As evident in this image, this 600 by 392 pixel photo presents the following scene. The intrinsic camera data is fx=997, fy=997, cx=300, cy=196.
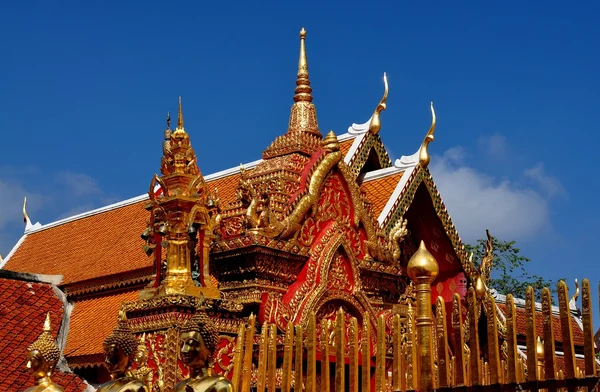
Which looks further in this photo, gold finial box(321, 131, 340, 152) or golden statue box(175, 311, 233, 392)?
gold finial box(321, 131, 340, 152)

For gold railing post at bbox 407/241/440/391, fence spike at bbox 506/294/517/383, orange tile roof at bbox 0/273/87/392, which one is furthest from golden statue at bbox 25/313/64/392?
fence spike at bbox 506/294/517/383

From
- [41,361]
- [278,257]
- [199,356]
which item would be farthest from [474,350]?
[278,257]

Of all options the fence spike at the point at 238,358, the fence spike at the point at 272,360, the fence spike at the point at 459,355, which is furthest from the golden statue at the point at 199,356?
the fence spike at the point at 459,355

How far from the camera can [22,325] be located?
→ 9.52 metres

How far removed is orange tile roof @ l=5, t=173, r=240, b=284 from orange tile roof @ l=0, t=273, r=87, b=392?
2.27ft

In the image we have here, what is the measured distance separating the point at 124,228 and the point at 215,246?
14.3 feet

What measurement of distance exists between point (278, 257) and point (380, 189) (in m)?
2.82

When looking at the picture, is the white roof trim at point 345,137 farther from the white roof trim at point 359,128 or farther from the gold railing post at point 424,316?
the gold railing post at point 424,316

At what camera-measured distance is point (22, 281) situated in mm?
10320

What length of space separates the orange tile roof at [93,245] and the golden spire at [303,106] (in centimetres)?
119

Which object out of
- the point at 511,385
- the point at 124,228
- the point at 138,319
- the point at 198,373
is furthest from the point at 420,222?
the point at 511,385

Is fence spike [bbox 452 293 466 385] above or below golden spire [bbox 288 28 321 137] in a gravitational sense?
below

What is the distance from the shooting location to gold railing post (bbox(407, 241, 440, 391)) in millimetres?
5211

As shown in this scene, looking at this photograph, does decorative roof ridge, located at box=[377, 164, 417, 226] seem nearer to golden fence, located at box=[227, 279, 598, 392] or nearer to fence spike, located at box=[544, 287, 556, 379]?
golden fence, located at box=[227, 279, 598, 392]
